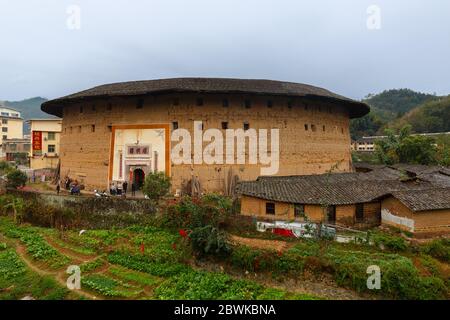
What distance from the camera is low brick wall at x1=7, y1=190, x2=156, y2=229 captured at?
41.6 ft

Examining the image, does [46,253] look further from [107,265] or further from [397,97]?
[397,97]

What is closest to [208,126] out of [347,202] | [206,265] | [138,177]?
[138,177]

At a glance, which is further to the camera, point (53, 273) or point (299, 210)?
point (299, 210)

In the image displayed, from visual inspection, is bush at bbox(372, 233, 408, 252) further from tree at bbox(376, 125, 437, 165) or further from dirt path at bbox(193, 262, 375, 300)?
tree at bbox(376, 125, 437, 165)

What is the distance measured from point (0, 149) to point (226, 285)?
50125mm

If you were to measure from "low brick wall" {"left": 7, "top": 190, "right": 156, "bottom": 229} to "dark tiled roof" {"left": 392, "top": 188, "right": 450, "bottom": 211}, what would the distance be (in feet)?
32.2

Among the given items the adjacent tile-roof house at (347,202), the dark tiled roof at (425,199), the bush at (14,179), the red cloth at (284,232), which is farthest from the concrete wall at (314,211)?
the bush at (14,179)

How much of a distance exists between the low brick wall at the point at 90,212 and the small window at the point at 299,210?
19.3ft

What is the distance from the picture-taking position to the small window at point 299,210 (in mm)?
12102

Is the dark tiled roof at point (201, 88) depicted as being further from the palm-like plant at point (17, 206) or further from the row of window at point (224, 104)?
the palm-like plant at point (17, 206)

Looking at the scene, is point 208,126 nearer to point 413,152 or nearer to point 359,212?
point 359,212

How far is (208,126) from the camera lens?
17406 mm

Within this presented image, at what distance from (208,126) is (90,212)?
780cm
